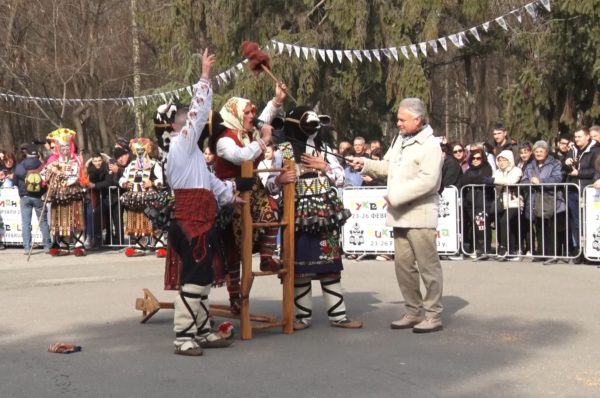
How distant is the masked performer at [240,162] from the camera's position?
25.9ft

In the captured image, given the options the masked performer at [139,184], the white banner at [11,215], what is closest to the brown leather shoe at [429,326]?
the masked performer at [139,184]

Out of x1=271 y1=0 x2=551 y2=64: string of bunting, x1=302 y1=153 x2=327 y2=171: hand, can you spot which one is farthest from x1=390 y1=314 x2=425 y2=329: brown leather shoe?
x1=271 y1=0 x2=551 y2=64: string of bunting

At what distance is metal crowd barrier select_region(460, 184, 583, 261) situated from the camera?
13938 mm

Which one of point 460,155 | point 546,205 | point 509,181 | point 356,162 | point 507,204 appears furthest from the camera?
point 460,155

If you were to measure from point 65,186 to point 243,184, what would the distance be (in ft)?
28.6

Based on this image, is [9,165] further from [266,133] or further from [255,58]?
[266,133]

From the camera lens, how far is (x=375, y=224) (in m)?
15.1

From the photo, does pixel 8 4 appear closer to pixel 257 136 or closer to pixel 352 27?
pixel 352 27

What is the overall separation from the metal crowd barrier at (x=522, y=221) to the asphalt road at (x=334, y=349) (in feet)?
7.05

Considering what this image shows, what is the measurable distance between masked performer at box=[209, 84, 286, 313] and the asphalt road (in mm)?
654

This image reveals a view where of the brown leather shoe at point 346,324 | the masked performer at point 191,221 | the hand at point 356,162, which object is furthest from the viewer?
the brown leather shoe at point 346,324

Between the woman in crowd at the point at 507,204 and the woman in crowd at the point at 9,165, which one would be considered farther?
the woman in crowd at the point at 9,165

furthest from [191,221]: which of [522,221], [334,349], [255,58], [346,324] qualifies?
[522,221]

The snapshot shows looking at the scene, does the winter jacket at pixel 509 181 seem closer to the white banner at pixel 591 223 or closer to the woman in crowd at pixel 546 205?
the woman in crowd at pixel 546 205
